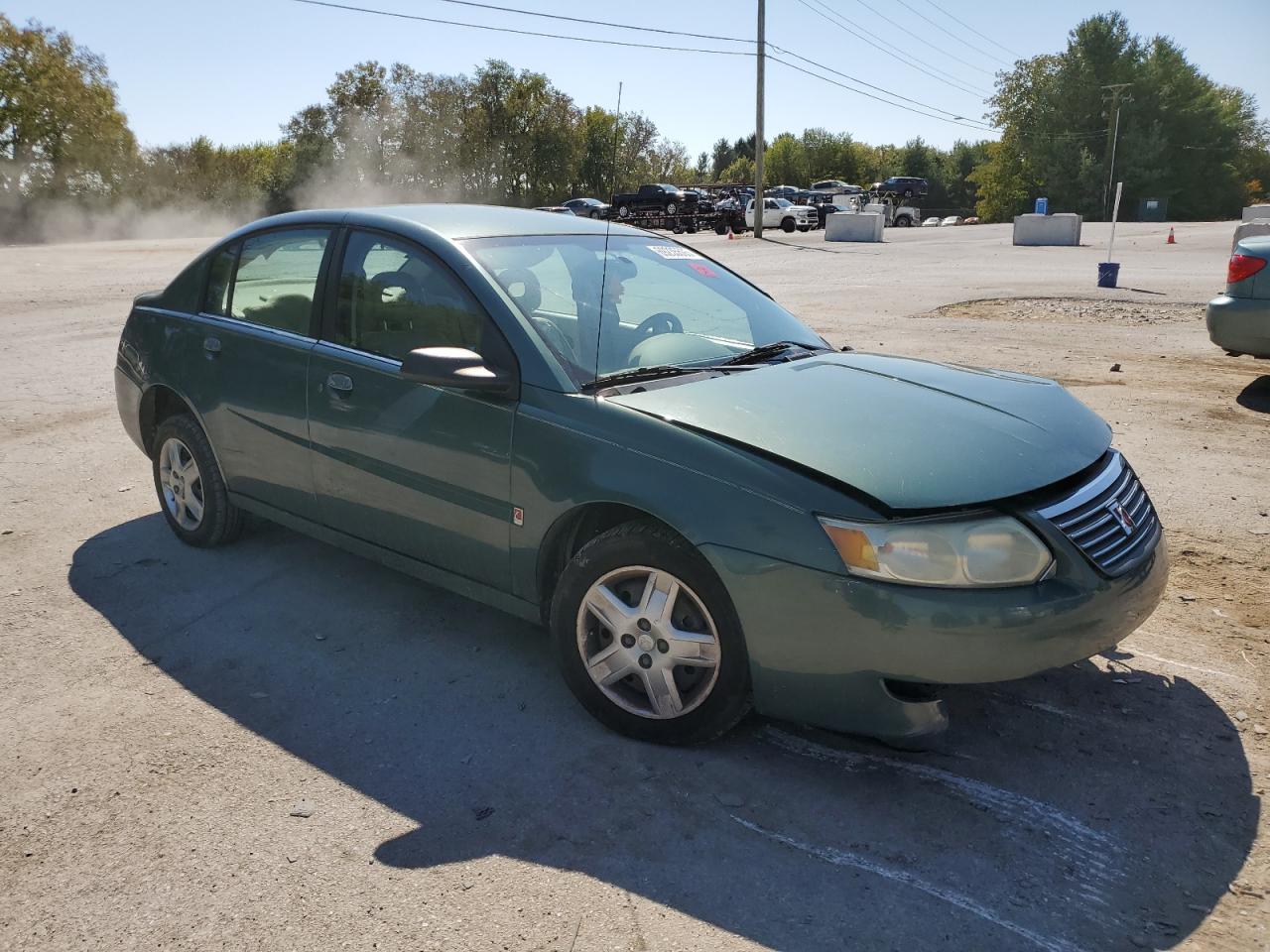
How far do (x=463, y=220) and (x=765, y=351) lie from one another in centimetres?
131

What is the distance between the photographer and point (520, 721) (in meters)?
3.38

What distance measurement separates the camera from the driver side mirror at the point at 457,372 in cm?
330

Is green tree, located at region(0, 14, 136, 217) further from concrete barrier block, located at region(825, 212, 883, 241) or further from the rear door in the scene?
the rear door

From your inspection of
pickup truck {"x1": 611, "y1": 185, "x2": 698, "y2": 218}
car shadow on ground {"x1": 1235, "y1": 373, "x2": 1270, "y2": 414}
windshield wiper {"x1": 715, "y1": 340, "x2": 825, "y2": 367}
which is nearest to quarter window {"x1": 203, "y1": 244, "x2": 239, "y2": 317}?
windshield wiper {"x1": 715, "y1": 340, "x2": 825, "y2": 367}

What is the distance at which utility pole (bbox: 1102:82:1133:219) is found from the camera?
68.9m

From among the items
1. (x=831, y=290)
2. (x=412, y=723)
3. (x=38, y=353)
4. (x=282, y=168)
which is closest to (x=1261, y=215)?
(x=831, y=290)

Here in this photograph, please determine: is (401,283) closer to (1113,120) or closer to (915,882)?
(915,882)

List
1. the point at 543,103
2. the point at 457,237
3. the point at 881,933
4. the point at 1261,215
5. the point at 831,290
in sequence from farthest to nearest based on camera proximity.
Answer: the point at 543,103
the point at 1261,215
the point at 831,290
the point at 457,237
the point at 881,933

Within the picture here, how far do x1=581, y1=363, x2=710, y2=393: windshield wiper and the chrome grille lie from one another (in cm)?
131

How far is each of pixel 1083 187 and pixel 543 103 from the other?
40665 mm

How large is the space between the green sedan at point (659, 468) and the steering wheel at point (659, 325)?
2 cm

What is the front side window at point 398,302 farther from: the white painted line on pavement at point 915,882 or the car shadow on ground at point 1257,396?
the car shadow on ground at point 1257,396

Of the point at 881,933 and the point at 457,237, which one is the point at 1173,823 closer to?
the point at 881,933

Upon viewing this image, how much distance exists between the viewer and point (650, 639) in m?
3.11
